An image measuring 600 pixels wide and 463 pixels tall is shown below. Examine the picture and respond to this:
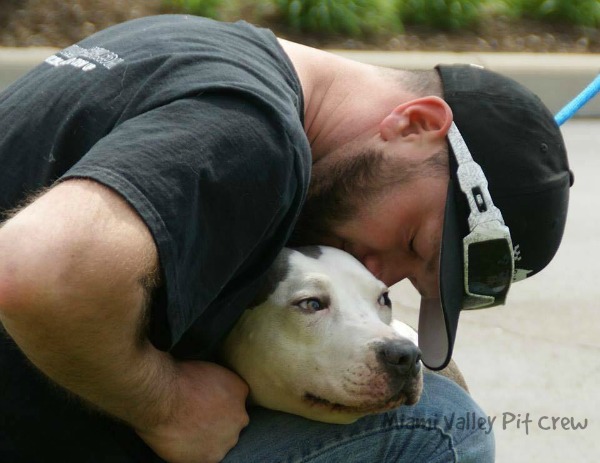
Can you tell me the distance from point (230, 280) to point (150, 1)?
5.33m

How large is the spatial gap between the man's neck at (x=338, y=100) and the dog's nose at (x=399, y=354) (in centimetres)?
58

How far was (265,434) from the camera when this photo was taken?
2.48 m

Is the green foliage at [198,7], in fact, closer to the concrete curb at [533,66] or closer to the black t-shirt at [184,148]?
the concrete curb at [533,66]

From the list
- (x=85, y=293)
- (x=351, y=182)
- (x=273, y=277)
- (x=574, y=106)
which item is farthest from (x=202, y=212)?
(x=574, y=106)

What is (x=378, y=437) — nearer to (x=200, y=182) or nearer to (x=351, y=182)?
(x=351, y=182)

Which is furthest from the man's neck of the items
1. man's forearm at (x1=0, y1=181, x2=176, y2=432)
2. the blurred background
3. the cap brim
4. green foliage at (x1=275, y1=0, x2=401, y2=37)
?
green foliage at (x1=275, y1=0, x2=401, y2=37)

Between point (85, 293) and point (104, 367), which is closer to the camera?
point (85, 293)

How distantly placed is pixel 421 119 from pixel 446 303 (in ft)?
1.49

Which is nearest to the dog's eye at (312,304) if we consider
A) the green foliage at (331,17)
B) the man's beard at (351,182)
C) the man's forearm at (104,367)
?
the man's beard at (351,182)

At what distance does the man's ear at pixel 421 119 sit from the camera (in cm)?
260

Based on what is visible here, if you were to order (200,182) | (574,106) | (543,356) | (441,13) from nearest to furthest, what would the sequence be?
(200,182), (574,106), (543,356), (441,13)

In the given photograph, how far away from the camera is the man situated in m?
1.90

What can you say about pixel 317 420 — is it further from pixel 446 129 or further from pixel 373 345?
pixel 446 129

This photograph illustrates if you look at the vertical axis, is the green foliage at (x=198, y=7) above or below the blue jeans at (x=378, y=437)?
below
